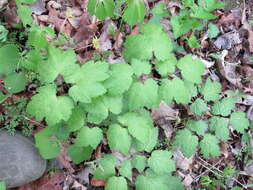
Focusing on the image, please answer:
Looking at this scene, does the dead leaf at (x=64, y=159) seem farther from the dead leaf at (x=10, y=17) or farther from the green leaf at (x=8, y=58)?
the dead leaf at (x=10, y=17)

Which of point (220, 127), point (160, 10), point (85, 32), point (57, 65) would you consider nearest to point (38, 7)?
point (85, 32)

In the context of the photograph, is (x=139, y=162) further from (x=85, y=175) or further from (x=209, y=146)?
(x=209, y=146)

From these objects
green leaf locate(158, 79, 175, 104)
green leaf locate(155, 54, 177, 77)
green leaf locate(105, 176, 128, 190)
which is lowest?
green leaf locate(105, 176, 128, 190)

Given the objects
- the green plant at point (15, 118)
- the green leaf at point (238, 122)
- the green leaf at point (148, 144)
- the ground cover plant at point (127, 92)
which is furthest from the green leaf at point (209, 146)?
the green plant at point (15, 118)

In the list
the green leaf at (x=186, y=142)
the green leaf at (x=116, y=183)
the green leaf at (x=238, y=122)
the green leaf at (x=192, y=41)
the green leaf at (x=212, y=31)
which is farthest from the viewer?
the green leaf at (x=212, y=31)

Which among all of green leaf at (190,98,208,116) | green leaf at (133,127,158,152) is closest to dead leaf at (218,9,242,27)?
green leaf at (190,98,208,116)

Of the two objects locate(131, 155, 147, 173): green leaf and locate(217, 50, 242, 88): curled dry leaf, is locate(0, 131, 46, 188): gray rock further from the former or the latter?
locate(217, 50, 242, 88): curled dry leaf
